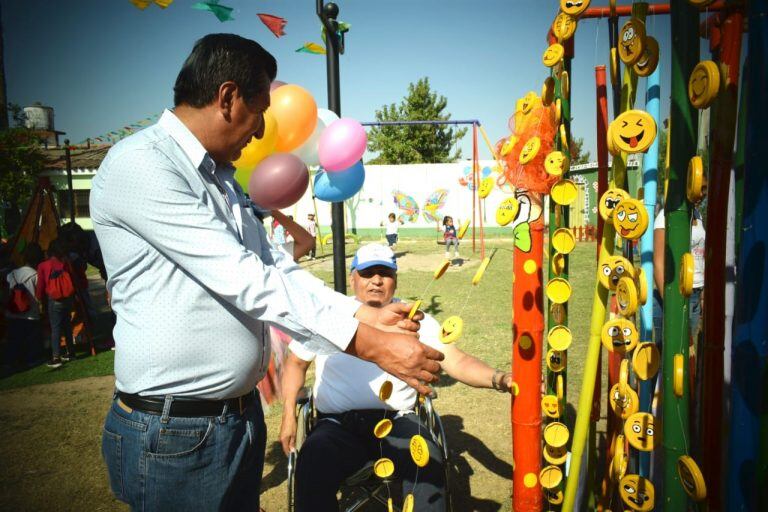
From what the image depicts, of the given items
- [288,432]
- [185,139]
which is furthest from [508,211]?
[288,432]

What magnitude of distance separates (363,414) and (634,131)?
1657mm

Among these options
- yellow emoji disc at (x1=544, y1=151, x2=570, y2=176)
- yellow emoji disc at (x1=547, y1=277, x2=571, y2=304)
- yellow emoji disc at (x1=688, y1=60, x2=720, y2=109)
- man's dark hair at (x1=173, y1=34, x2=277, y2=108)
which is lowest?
yellow emoji disc at (x1=547, y1=277, x2=571, y2=304)

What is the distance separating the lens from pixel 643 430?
4.14 ft

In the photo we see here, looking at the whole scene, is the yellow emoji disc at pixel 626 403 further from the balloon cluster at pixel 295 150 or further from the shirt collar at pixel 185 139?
the balloon cluster at pixel 295 150

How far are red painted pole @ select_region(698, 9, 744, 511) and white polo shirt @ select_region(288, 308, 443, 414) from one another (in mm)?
1151

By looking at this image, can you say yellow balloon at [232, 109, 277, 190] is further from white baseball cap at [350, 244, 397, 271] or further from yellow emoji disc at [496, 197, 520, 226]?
yellow emoji disc at [496, 197, 520, 226]

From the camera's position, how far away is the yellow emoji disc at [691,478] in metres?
0.99

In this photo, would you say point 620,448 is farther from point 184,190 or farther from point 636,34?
point 184,190

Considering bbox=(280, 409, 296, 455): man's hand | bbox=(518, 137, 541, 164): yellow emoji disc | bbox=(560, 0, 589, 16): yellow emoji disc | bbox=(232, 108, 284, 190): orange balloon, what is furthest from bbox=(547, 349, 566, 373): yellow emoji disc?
bbox=(232, 108, 284, 190): orange balloon

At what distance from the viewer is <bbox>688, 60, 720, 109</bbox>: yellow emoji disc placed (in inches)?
34.0

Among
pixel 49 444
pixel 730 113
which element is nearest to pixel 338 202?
pixel 730 113

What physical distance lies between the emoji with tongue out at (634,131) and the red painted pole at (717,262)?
130mm

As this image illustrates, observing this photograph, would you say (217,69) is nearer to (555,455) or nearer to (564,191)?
(564,191)

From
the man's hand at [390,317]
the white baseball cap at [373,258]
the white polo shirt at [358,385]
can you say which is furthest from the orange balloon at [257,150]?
the man's hand at [390,317]
